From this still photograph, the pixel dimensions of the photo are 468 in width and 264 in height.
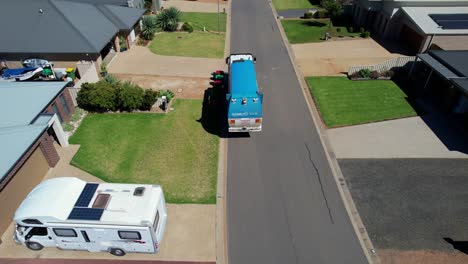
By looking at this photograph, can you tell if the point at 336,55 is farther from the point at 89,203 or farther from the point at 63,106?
the point at 89,203

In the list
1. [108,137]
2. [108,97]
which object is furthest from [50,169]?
[108,97]

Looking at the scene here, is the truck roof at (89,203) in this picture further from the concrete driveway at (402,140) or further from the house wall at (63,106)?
the concrete driveway at (402,140)

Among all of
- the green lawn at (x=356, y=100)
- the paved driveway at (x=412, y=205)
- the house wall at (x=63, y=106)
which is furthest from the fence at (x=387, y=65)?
the house wall at (x=63, y=106)

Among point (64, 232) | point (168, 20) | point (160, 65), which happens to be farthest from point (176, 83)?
point (64, 232)

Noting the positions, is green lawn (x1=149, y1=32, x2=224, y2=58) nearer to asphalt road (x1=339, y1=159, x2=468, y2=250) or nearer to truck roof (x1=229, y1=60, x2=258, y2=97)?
truck roof (x1=229, y1=60, x2=258, y2=97)

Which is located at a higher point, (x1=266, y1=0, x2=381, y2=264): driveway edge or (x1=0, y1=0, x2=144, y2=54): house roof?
(x1=0, y1=0, x2=144, y2=54): house roof

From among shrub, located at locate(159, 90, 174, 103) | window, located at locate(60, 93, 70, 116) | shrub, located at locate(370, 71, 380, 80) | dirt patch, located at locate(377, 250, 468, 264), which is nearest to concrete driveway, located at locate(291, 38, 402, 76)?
shrub, located at locate(370, 71, 380, 80)

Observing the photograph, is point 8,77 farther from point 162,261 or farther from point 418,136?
point 418,136
